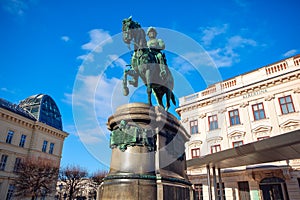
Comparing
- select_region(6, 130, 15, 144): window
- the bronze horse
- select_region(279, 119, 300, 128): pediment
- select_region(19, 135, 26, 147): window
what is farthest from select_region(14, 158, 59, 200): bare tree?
select_region(279, 119, 300, 128): pediment

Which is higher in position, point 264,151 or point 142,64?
point 142,64

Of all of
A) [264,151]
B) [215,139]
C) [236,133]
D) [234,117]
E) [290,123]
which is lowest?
[264,151]

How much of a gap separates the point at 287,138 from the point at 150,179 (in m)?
9.14

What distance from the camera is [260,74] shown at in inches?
937

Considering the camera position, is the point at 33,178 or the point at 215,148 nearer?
the point at 215,148

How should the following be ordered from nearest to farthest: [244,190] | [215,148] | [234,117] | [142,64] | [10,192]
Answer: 1. [142,64]
2. [244,190]
3. [215,148]
4. [234,117]
5. [10,192]

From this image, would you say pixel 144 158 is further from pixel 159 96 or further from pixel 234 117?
pixel 234 117

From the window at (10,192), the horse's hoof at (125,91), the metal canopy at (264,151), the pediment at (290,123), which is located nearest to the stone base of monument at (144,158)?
the horse's hoof at (125,91)

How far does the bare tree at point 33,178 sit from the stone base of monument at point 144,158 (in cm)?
2638

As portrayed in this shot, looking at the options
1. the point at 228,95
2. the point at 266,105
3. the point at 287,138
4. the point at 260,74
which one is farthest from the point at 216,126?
the point at 287,138

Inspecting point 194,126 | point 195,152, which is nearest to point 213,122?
point 194,126

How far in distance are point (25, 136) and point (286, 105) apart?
3759cm

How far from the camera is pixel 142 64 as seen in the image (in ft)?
23.1

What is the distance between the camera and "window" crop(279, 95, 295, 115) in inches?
814
